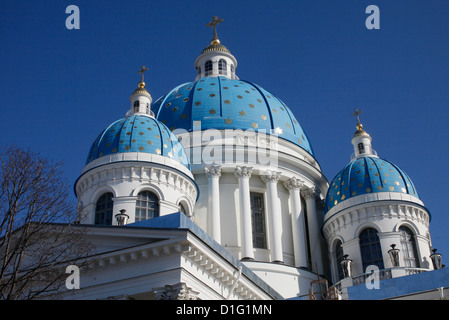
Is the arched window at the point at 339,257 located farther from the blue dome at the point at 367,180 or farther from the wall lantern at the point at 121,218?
the wall lantern at the point at 121,218

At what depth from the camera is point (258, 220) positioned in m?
36.4

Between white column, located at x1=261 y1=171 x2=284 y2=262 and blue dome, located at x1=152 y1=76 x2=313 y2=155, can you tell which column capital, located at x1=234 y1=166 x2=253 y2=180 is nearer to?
white column, located at x1=261 y1=171 x2=284 y2=262

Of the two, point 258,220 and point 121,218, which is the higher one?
point 258,220

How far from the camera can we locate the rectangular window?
3575 centimetres

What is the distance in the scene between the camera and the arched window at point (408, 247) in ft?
104

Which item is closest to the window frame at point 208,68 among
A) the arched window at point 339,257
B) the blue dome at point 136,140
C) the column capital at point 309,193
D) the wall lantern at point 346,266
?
the column capital at point 309,193

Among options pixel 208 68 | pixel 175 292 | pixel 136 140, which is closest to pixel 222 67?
pixel 208 68

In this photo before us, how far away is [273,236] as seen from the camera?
34.9 m

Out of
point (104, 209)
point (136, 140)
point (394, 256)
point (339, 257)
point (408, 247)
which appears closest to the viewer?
point (104, 209)

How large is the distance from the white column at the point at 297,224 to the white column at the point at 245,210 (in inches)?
117

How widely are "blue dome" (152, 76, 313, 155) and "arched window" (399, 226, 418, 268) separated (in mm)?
9803

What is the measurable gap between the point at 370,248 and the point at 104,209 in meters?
14.3

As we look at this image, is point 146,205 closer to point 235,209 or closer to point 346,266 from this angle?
point 235,209

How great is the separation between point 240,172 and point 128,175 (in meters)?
9.39
